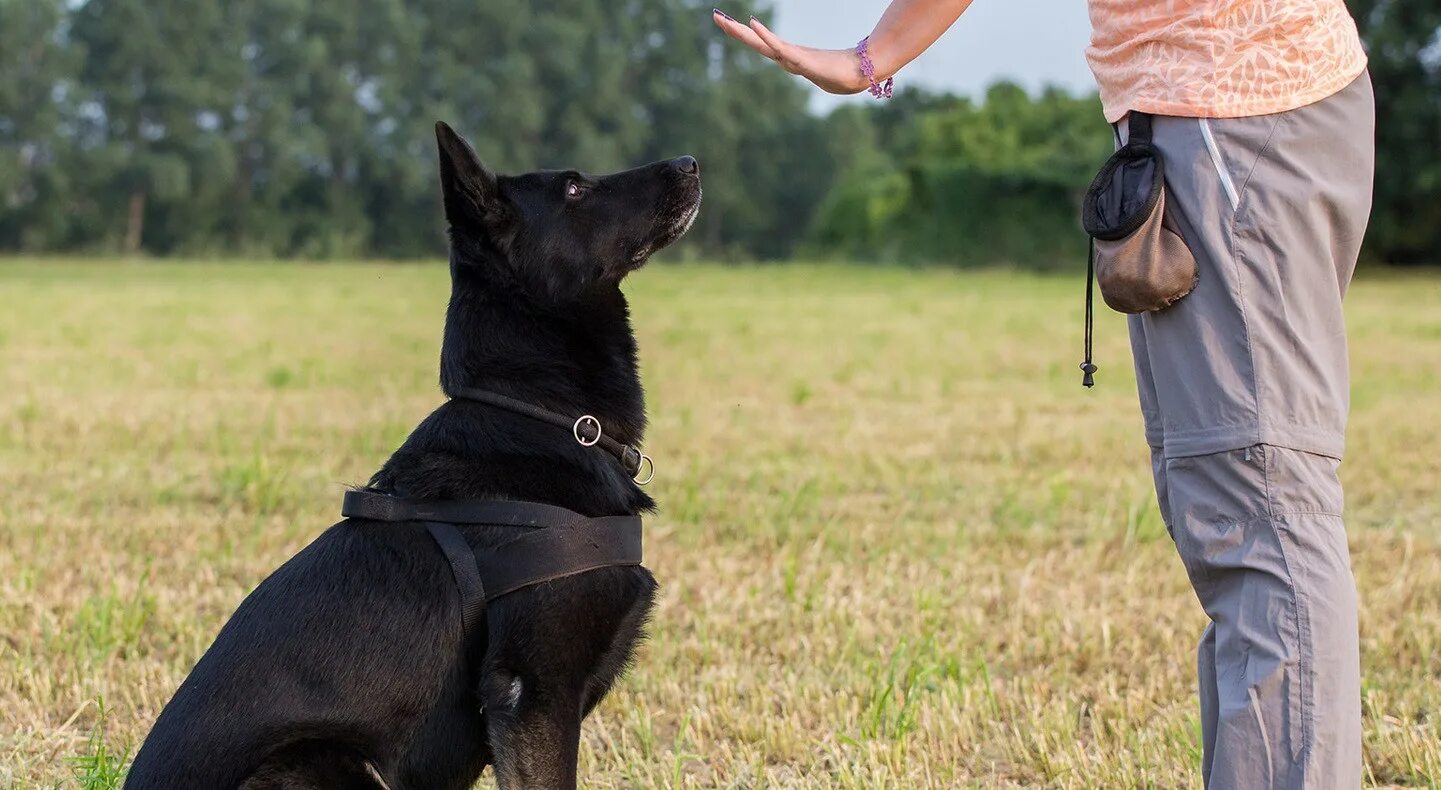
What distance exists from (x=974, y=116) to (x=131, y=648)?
153ft

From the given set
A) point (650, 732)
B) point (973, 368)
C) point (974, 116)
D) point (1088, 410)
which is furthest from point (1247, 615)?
point (974, 116)

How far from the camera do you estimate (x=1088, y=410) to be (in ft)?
31.9

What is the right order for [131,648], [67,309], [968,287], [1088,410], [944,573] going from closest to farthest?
[131,648], [944,573], [1088,410], [67,309], [968,287]

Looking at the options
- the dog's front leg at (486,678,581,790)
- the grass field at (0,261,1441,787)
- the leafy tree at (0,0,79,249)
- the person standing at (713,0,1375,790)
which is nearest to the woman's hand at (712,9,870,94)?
the person standing at (713,0,1375,790)

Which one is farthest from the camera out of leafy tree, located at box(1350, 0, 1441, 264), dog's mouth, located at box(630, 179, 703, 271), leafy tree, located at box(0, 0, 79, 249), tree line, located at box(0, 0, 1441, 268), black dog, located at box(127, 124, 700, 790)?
tree line, located at box(0, 0, 1441, 268)

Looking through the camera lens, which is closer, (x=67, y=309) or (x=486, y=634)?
(x=486, y=634)

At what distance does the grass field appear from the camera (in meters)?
3.47

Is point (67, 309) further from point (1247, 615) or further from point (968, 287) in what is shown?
point (1247, 615)

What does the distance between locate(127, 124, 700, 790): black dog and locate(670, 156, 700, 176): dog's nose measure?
11.7 inches

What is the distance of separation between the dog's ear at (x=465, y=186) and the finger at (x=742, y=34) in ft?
1.92

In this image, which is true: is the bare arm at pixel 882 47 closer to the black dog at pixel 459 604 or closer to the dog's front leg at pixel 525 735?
the black dog at pixel 459 604

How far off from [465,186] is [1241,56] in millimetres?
1500

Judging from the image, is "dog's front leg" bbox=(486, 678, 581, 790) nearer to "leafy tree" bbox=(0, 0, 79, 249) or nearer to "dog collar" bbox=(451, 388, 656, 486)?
"dog collar" bbox=(451, 388, 656, 486)

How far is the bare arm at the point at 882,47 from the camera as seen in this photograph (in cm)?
271
